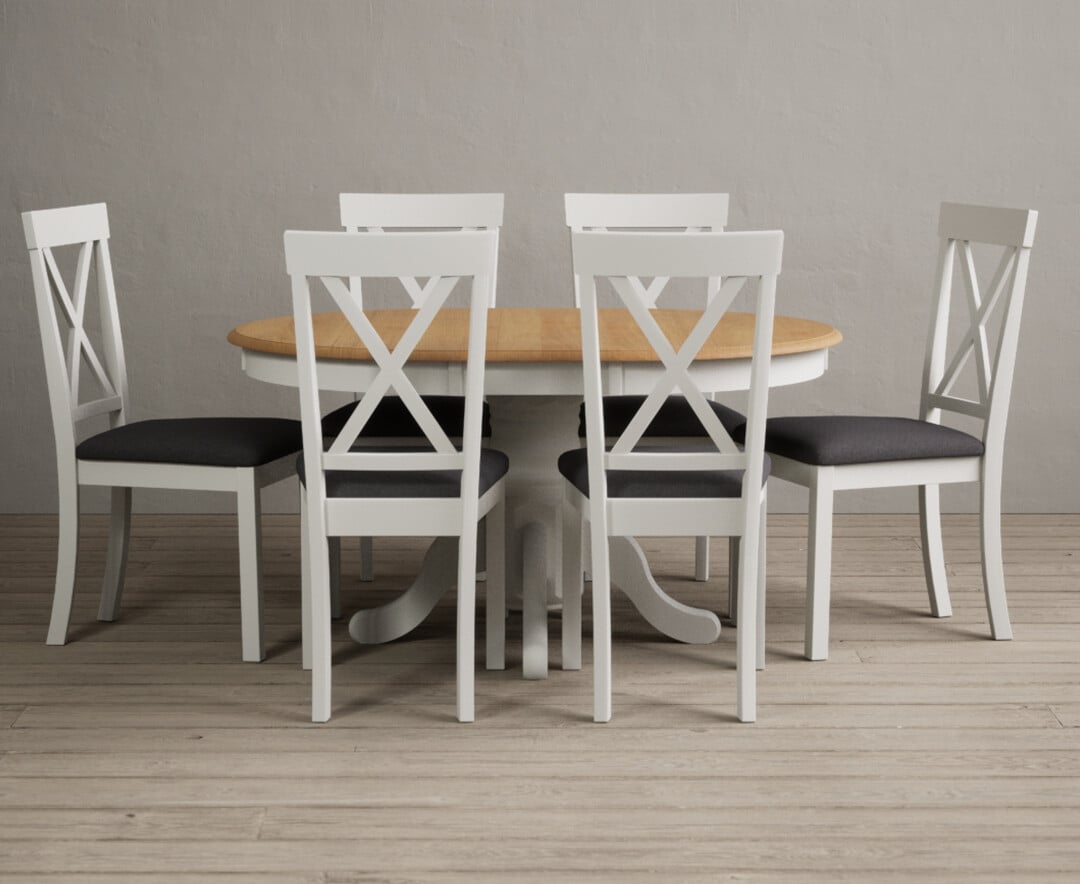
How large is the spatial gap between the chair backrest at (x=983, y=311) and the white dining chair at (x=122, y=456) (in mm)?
1571

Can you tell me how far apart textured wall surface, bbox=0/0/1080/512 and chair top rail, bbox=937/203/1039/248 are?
101 cm

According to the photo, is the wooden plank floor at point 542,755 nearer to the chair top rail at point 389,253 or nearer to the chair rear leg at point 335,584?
the chair rear leg at point 335,584

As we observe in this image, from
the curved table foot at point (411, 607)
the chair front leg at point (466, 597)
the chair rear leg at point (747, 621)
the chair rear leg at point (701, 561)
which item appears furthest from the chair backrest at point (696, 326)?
the chair rear leg at point (701, 561)

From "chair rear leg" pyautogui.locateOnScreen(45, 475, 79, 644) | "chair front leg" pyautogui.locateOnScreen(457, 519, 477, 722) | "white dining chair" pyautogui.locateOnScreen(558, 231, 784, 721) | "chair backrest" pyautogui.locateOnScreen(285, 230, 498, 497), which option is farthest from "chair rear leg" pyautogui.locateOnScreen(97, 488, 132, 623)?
"white dining chair" pyautogui.locateOnScreen(558, 231, 784, 721)

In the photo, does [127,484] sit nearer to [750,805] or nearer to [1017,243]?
[750,805]

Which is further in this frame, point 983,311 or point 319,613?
A: point 983,311

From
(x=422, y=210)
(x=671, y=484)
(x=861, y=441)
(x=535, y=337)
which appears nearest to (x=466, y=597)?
(x=671, y=484)

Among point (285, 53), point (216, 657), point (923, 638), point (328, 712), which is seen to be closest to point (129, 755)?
point (328, 712)

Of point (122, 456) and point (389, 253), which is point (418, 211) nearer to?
point (122, 456)

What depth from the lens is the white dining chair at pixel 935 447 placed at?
3.06 meters

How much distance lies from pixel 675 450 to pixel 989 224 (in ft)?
3.56

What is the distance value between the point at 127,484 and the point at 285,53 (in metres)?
1.82

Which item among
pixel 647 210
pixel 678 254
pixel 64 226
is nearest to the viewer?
pixel 678 254

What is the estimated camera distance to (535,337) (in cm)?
297
